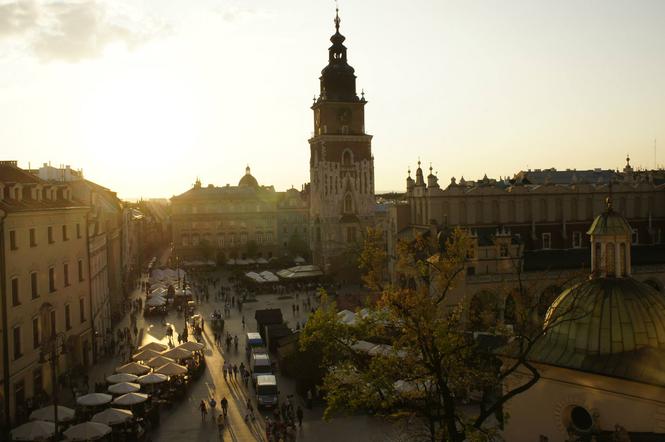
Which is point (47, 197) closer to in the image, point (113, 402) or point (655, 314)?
point (113, 402)

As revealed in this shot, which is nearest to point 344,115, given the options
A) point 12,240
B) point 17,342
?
point 12,240

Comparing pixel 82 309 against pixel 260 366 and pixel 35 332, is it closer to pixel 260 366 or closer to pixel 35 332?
pixel 35 332

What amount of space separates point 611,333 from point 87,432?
18.3 meters

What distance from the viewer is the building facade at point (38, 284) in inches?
1115

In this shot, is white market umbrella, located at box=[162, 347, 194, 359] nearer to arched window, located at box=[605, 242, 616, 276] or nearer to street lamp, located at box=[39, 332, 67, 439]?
street lamp, located at box=[39, 332, 67, 439]

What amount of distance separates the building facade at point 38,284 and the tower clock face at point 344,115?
1703 inches

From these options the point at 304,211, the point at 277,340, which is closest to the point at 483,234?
the point at 277,340

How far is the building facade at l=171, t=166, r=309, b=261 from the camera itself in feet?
318

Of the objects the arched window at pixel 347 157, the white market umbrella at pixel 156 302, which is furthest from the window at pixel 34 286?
the arched window at pixel 347 157

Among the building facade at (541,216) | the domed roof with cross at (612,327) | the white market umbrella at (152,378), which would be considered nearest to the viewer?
the domed roof with cross at (612,327)

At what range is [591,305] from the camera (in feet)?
61.2

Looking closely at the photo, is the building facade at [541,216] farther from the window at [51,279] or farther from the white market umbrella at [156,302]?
the window at [51,279]

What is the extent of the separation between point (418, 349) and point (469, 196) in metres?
37.9

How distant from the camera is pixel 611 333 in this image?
18.2 metres
